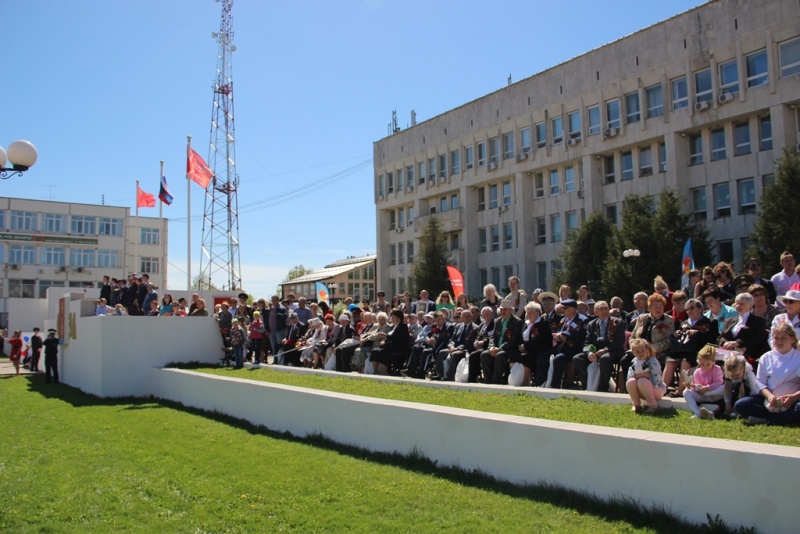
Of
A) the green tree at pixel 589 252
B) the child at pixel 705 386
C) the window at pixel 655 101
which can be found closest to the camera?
the child at pixel 705 386

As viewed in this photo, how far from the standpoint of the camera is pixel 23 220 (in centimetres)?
6812

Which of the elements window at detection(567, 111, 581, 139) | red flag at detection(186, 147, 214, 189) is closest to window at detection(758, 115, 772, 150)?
window at detection(567, 111, 581, 139)

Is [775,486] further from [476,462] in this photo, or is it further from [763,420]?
[476,462]

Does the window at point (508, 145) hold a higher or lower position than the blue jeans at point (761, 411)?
higher

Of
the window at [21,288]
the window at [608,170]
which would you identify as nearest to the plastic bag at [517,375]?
the window at [608,170]

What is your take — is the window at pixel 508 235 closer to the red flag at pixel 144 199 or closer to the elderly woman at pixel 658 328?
the red flag at pixel 144 199

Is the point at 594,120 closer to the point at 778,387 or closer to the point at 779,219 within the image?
the point at 779,219

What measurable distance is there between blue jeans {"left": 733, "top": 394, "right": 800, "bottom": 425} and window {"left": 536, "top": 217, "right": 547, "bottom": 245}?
4152 cm

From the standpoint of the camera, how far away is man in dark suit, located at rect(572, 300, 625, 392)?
1007 cm

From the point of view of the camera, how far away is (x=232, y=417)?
1424 centimetres

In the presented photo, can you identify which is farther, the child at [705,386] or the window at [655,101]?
the window at [655,101]

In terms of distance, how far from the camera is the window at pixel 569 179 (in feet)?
150

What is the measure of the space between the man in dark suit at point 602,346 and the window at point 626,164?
33.5 m

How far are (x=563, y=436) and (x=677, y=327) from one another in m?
4.17
